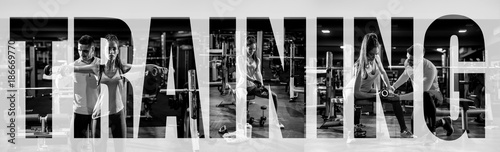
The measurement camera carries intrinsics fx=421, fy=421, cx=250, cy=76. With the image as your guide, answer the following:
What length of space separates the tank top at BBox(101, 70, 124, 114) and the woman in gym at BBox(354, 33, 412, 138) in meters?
2.50

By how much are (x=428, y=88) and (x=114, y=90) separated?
3339 mm

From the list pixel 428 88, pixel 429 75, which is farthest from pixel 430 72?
pixel 428 88

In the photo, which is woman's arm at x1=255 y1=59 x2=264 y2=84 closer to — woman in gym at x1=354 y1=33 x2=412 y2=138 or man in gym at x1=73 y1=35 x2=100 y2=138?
Answer: woman in gym at x1=354 y1=33 x2=412 y2=138

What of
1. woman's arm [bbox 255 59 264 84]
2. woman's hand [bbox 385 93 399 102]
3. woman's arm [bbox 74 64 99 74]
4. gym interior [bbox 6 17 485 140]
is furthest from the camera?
woman's hand [bbox 385 93 399 102]

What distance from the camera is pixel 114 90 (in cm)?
420

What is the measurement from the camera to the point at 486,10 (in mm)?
4465

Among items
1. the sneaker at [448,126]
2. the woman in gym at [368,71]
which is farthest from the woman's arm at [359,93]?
the sneaker at [448,126]

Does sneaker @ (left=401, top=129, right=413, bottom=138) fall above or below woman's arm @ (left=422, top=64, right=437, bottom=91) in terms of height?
below

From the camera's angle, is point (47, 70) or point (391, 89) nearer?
point (47, 70)

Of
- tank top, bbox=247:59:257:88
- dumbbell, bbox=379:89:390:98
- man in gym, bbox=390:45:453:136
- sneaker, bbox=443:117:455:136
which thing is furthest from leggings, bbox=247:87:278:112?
sneaker, bbox=443:117:455:136

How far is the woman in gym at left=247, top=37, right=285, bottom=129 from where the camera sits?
4555 mm

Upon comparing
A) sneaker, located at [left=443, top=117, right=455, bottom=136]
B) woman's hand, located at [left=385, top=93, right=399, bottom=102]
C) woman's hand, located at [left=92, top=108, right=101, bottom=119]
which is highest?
woman's hand, located at [left=385, top=93, right=399, bottom=102]

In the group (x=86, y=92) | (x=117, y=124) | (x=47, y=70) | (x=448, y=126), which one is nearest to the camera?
(x=86, y=92)

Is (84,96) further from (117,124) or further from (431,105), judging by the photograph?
(431,105)
